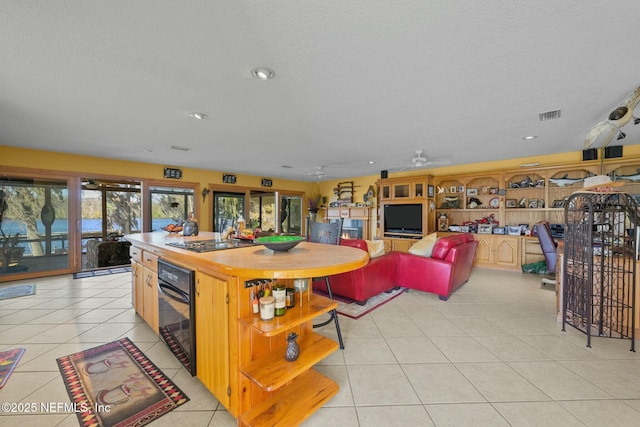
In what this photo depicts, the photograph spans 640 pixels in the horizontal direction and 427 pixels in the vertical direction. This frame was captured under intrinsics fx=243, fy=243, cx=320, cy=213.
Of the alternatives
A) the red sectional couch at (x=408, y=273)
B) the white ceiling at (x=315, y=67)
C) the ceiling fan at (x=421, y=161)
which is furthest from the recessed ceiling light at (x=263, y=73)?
the ceiling fan at (x=421, y=161)

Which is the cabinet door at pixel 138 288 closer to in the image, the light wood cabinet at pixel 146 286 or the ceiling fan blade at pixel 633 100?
the light wood cabinet at pixel 146 286

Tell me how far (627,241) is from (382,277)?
2.41 m

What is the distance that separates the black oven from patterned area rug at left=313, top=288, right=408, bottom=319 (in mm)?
1686

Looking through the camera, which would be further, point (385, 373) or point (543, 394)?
point (385, 373)

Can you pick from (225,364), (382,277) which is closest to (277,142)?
(382,277)

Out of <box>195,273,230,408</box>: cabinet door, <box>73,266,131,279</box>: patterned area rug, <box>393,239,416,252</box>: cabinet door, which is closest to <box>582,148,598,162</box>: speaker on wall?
<box>393,239,416,252</box>: cabinet door

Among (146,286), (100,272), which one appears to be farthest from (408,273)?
(100,272)

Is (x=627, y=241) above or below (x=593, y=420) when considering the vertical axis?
above

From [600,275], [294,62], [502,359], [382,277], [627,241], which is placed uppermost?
[294,62]

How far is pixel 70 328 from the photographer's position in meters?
2.53

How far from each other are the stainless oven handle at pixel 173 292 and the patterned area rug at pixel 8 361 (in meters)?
1.12

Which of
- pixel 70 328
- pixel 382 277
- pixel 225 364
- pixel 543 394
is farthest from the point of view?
pixel 382 277

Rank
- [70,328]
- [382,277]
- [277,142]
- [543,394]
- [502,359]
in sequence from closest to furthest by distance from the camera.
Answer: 1. [543,394]
2. [502,359]
3. [70,328]
4. [382,277]
5. [277,142]

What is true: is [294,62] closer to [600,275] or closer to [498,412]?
[498,412]
